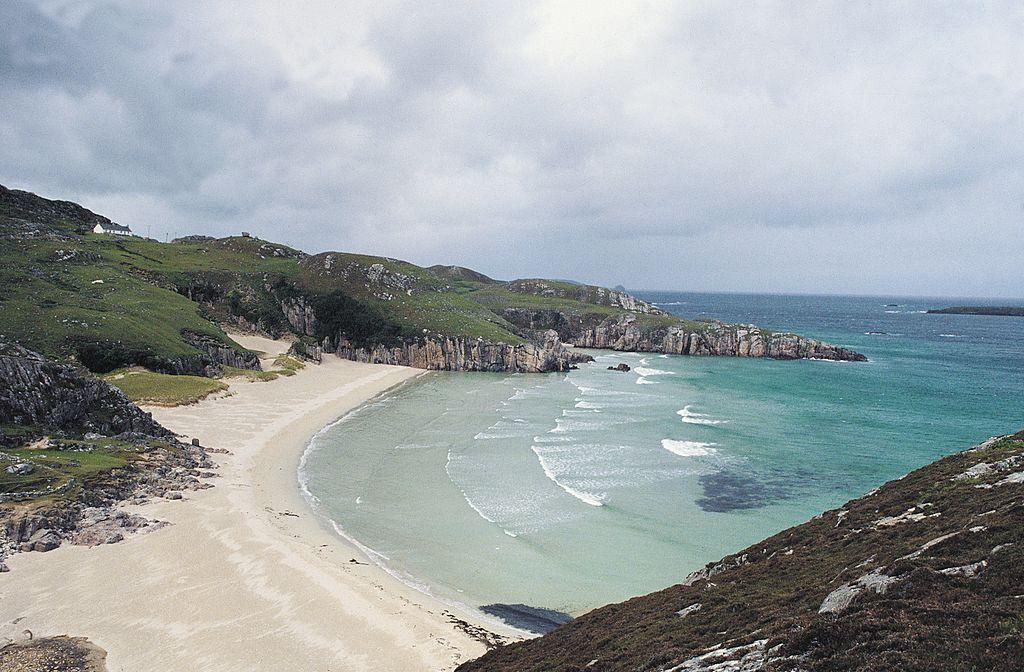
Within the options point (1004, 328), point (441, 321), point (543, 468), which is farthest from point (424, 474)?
point (1004, 328)

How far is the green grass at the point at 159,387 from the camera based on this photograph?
53.8 meters

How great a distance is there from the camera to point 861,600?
10734 millimetres

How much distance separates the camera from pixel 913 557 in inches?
482

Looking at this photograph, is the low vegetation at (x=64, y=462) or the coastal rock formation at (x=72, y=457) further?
the low vegetation at (x=64, y=462)

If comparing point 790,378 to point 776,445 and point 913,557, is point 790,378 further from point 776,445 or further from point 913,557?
point 913,557

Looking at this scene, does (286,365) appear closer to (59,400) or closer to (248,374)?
(248,374)

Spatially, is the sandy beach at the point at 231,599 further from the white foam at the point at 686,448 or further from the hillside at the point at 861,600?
the white foam at the point at 686,448

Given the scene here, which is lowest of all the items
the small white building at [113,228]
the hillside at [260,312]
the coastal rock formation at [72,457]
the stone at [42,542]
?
the stone at [42,542]

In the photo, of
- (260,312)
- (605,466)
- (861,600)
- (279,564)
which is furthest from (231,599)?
(260,312)

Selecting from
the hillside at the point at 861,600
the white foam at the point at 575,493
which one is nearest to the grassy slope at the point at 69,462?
the hillside at the point at 861,600

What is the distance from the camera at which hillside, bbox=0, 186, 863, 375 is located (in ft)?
215

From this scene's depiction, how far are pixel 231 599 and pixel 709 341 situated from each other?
118865 mm

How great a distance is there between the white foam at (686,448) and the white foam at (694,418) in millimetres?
8317

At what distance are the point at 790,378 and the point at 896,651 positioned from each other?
91.9 metres
